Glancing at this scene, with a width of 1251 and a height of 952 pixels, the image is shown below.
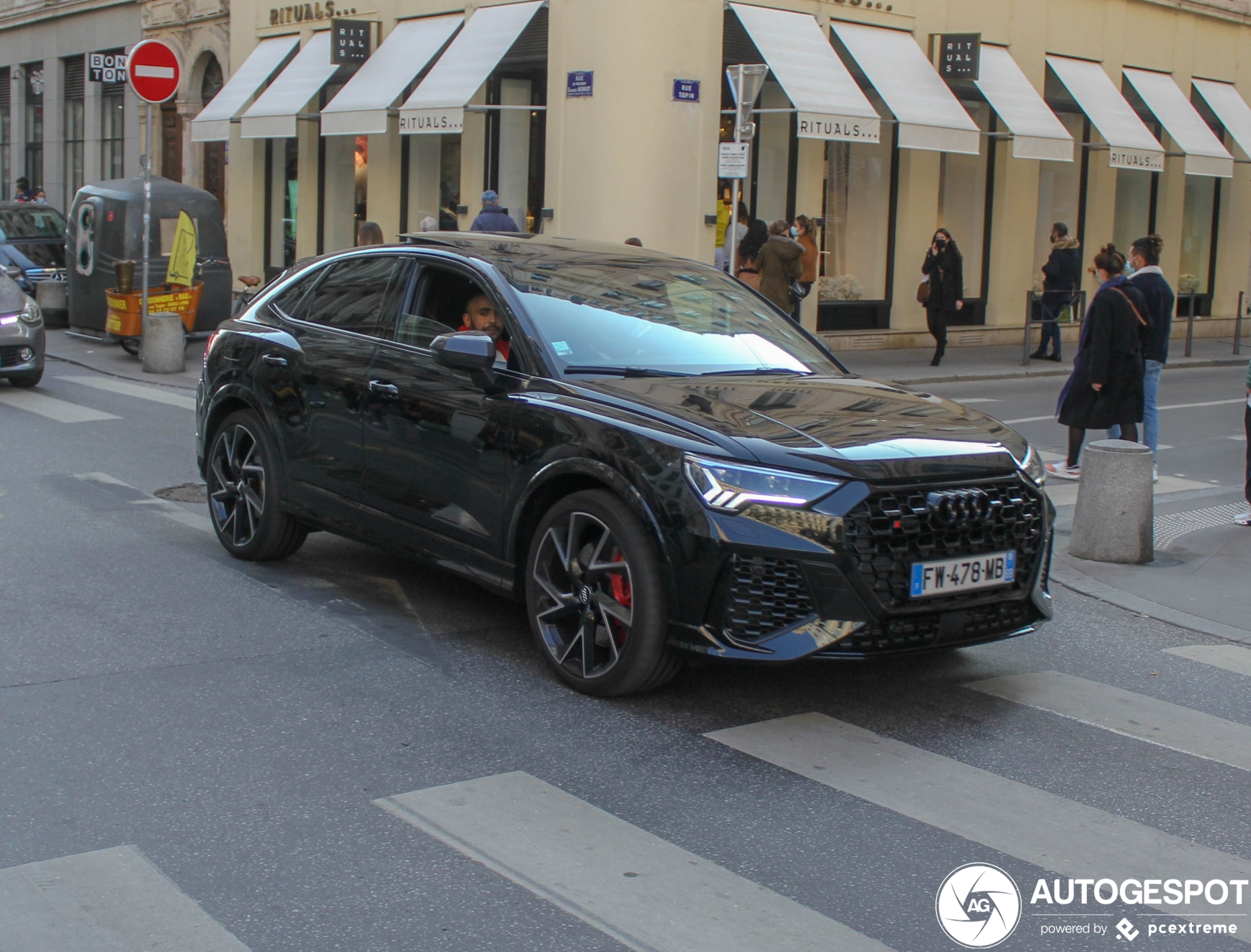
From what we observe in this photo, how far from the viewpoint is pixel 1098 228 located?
2545 centimetres

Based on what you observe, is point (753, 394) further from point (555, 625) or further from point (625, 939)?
point (625, 939)

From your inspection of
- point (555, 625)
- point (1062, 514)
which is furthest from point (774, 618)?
point (1062, 514)

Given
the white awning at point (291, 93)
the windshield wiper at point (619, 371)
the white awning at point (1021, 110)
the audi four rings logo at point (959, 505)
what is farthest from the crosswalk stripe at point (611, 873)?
the white awning at point (291, 93)

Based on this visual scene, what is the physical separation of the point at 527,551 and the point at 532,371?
71cm

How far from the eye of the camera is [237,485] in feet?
24.8

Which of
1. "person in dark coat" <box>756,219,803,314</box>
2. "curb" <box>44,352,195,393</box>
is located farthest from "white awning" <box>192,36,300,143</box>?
"person in dark coat" <box>756,219,803,314</box>

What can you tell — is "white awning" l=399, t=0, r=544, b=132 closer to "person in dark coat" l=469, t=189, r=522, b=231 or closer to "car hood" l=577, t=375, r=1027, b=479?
"person in dark coat" l=469, t=189, r=522, b=231

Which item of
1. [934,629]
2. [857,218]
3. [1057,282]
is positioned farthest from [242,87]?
[934,629]

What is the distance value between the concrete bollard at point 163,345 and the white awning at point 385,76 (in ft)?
20.5

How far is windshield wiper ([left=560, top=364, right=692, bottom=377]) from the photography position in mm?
5801

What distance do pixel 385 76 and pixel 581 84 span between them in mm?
4216

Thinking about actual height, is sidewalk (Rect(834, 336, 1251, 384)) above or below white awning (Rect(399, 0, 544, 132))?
below

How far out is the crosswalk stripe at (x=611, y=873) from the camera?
3594 millimetres

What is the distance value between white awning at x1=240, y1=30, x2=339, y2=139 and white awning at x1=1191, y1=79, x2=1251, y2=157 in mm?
15572
